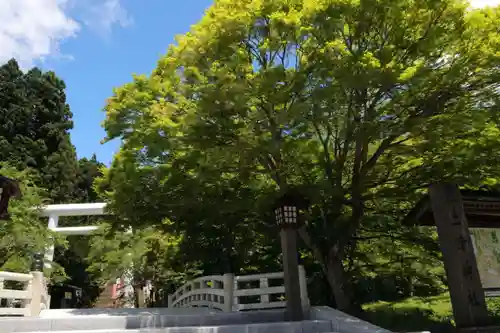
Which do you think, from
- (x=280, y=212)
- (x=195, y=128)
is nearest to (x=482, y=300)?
(x=280, y=212)

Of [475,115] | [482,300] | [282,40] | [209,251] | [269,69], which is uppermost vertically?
[282,40]

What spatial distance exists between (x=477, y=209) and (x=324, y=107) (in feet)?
12.2

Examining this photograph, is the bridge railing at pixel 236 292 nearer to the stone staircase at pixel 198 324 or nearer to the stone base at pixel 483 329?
the stone staircase at pixel 198 324

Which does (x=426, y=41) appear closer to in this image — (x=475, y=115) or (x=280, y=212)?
(x=475, y=115)

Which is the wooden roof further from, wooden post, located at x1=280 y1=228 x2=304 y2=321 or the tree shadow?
wooden post, located at x1=280 y1=228 x2=304 y2=321

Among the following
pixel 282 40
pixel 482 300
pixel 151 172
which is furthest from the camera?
pixel 151 172

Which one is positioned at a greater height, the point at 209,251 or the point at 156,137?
the point at 156,137

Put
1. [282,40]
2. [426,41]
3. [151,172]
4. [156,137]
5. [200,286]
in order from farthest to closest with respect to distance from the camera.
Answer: [200,286], [151,172], [156,137], [282,40], [426,41]

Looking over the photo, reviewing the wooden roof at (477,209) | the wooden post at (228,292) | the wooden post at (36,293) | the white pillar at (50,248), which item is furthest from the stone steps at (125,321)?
the white pillar at (50,248)

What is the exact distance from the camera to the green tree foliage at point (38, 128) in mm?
27891

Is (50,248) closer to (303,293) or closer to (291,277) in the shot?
(303,293)

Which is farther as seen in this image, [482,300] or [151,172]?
[151,172]

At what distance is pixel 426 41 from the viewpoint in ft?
26.1

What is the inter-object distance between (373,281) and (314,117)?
8.10 m
